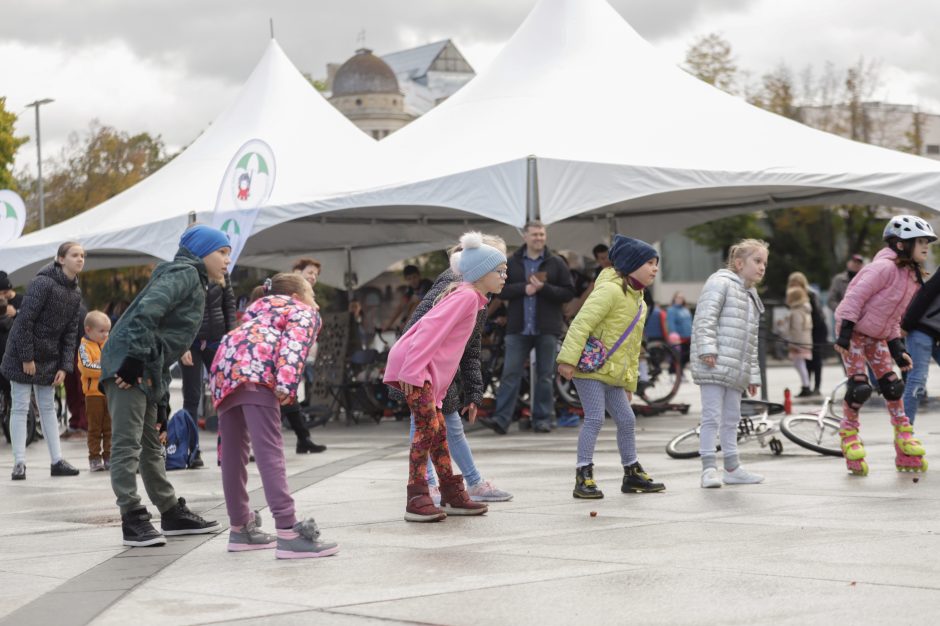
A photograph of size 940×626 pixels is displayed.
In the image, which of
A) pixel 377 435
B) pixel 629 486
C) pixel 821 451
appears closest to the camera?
pixel 629 486

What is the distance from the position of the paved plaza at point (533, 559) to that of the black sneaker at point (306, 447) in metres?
2.26

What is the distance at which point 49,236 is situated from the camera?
17.9 m

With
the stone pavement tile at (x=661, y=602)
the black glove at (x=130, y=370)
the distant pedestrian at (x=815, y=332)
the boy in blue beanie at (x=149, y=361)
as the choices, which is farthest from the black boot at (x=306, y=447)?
the distant pedestrian at (x=815, y=332)

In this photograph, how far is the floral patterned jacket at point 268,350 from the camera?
6.29 meters

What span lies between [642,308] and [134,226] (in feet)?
30.4

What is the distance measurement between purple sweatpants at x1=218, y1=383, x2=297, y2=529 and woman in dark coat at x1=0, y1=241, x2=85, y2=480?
4123 mm

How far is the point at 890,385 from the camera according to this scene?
345 inches

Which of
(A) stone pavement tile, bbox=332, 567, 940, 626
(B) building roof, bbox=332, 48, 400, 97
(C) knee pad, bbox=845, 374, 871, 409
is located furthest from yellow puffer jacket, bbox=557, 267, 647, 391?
(B) building roof, bbox=332, 48, 400, 97

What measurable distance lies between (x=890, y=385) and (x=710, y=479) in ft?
4.48

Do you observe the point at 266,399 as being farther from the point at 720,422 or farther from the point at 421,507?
the point at 720,422

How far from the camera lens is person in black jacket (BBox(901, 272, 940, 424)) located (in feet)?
30.2

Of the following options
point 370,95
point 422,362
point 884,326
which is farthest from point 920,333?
point 370,95

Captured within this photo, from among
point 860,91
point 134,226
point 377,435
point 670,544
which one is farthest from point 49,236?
point 860,91

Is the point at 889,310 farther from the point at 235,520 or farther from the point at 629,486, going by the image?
the point at 235,520
